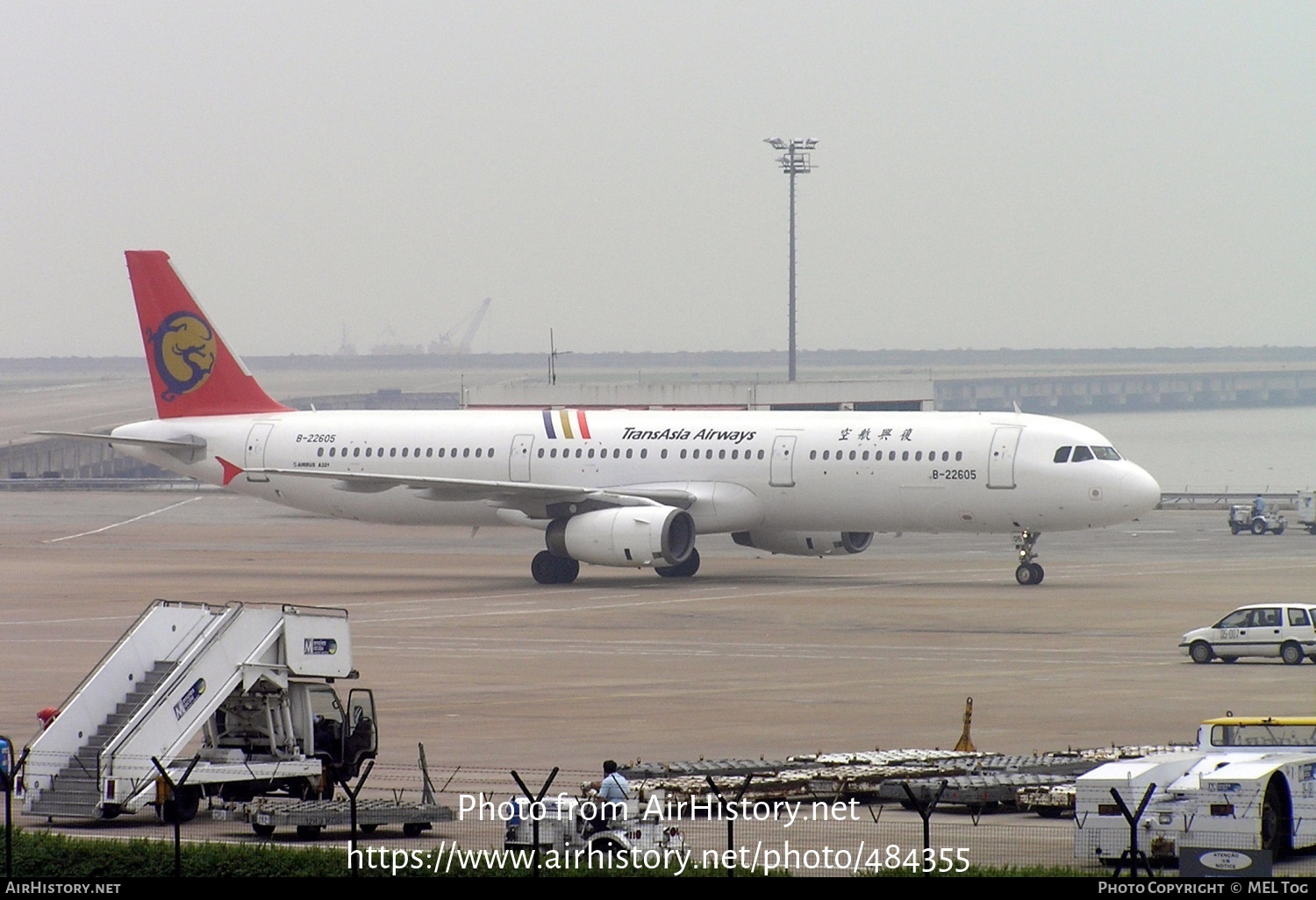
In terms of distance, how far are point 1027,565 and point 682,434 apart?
10777mm

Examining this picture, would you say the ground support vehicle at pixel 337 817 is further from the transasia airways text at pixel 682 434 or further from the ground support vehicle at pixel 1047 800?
the transasia airways text at pixel 682 434

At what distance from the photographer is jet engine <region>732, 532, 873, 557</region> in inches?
2287

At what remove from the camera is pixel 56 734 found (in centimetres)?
2380

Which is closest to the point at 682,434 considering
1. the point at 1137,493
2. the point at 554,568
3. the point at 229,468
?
the point at 554,568

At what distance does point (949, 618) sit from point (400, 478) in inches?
718

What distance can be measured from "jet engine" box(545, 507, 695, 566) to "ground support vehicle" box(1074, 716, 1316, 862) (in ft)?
112

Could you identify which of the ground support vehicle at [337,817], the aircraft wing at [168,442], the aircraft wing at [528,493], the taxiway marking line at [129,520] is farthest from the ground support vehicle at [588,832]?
the taxiway marking line at [129,520]

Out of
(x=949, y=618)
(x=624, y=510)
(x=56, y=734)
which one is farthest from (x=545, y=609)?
(x=56, y=734)

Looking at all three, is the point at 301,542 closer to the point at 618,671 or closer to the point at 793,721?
the point at 618,671

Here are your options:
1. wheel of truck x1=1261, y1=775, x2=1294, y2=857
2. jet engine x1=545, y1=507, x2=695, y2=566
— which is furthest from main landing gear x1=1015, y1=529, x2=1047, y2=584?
wheel of truck x1=1261, y1=775, x2=1294, y2=857

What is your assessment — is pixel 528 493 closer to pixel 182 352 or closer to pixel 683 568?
pixel 683 568

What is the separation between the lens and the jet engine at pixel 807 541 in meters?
58.1

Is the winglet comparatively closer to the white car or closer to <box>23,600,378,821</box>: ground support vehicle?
the white car

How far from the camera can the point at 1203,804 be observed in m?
18.8
